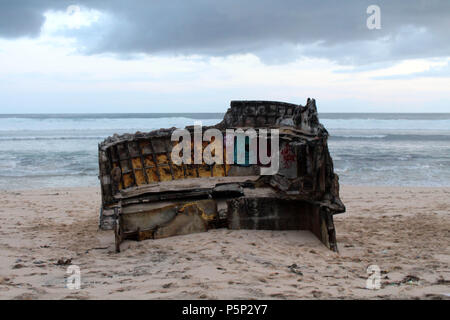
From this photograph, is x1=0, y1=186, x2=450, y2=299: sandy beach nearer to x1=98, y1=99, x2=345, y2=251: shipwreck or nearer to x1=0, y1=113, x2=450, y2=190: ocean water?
x1=98, y1=99, x2=345, y2=251: shipwreck

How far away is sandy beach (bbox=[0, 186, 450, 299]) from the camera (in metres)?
4.82

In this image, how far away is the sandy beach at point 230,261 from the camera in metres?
4.82

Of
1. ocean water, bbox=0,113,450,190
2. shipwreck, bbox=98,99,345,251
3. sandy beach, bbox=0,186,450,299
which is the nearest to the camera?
sandy beach, bbox=0,186,450,299

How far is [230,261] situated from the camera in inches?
239

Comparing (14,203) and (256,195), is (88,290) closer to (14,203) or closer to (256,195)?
(256,195)

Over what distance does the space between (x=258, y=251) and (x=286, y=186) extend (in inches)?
67.9

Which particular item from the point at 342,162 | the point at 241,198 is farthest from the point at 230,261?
the point at 342,162

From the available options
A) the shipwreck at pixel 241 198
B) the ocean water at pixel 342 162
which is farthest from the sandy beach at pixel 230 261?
the ocean water at pixel 342 162

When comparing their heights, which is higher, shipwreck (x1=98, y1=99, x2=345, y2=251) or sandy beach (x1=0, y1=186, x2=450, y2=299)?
shipwreck (x1=98, y1=99, x2=345, y2=251)

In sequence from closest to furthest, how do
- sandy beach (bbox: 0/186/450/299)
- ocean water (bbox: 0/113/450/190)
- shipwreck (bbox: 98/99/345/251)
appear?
sandy beach (bbox: 0/186/450/299) → shipwreck (bbox: 98/99/345/251) → ocean water (bbox: 0/113/450/190)

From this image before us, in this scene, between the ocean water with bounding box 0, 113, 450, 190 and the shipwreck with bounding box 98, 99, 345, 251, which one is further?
the ocean water with bounding box 0, 113, 450, 190

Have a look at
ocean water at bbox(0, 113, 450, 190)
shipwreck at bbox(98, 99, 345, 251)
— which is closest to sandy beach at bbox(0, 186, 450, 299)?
shipwreck at bbox(98, 99, 345, 251)

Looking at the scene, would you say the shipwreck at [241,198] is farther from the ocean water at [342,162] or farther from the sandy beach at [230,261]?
the ocean water at [342,162]

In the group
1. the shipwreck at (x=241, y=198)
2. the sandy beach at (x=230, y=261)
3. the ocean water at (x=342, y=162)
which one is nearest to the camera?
the sandy beach at (x=230, y=261)
